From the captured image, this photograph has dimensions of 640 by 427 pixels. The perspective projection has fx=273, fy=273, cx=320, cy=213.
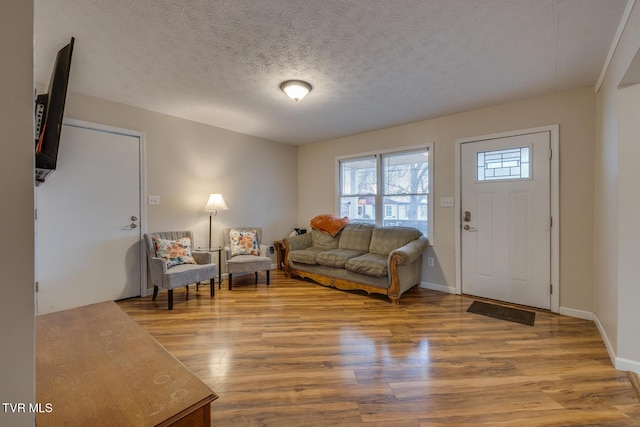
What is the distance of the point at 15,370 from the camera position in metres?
0.49

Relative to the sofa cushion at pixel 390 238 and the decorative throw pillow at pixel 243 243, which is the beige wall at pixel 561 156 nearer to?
the sofa cushion at pixel 390 238

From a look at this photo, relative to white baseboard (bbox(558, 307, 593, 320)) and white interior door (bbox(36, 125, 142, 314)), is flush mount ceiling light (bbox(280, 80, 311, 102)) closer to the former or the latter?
white interior door (bbox(36, 125, 142, 314))

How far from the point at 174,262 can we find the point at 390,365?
2661 millimetres

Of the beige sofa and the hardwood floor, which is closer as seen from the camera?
the hardwood floor

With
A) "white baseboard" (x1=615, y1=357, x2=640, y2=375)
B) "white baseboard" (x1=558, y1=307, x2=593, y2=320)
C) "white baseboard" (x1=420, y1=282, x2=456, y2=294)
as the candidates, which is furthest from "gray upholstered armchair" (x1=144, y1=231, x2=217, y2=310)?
"white baseboard" (x1=558, y1=307, x2=593, y2=320)

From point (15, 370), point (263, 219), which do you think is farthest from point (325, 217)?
point (15, 370)

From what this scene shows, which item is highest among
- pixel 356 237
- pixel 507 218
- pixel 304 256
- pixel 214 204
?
pixel 214 204

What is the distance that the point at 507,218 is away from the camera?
3.19 meters

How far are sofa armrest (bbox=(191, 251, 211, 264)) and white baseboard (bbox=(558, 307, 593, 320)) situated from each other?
4029mm

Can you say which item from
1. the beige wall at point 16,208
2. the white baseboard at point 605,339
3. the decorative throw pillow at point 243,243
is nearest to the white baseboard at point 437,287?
the white baseboard at point 605,339

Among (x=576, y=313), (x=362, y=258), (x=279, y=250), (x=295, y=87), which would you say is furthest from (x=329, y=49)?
(x=576, y=313)

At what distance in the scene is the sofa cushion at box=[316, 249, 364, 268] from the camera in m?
3.66

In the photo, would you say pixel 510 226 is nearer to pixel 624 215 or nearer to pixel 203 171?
pixel 624 215

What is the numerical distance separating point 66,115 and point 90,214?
41.6 inches
